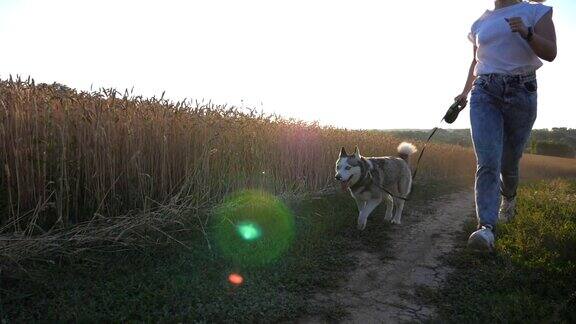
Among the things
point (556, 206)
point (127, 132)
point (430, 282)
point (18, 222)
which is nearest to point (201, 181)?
point (127, 132)

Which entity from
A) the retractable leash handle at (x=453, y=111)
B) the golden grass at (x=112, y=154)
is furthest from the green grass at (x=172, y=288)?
the retractable leash handle at (x=453, y=111)

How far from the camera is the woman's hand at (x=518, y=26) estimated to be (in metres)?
3.93

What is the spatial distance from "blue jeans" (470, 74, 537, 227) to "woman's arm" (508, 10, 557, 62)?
0.31 meters

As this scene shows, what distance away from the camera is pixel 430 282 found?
3.84 meters

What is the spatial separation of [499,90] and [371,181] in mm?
2394

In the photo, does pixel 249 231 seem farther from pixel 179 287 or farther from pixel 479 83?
pixel 479 83

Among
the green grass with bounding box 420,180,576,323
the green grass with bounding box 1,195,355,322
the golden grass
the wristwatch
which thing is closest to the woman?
the wristwatch

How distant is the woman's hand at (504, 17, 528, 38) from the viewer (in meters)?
3.93

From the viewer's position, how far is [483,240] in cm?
425

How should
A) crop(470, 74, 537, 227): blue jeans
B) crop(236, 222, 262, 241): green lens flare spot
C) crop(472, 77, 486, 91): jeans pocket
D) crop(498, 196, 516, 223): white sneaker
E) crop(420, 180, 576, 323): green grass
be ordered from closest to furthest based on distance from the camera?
crop(420, 180, 576, 323): green grass
crop(470, 74, 537, 227): blue jeans
crop(472, 77, 486, 91): jeans pocket
crop(236, 222, 262, 241): green lens flare spot
crop(498, 196, 516, 223): white sneaker

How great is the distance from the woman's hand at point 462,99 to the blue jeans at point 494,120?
19.8 inches

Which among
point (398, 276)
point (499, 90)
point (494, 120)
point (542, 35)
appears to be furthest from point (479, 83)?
point (398, 276)

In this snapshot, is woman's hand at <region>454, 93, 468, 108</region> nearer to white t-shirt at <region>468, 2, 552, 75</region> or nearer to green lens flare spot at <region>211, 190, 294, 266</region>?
white t-shirt at <region>468, 2, 552, 75</region>

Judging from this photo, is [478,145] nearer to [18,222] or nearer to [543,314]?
[543,314]
